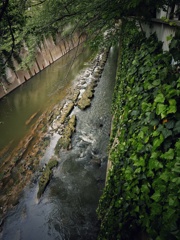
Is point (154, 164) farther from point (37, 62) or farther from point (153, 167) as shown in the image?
point (37, 62)

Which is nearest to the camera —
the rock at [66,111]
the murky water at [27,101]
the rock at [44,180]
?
the rock at [44,180]

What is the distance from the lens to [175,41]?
2.59 m

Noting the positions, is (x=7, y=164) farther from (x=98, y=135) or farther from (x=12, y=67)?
(x=12, y=67)

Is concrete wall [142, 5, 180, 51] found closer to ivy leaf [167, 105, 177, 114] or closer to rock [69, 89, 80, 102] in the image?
ivy leaf [167, 105, 177, 114]

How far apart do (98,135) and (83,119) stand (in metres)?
1.96

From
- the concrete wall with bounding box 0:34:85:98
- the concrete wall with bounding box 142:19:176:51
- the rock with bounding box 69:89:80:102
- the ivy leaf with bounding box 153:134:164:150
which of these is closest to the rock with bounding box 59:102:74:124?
the rock with bounding box 69:89:80:102

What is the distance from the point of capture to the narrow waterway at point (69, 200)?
5.96 m

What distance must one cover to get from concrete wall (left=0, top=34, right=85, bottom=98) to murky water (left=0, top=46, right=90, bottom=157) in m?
0.51

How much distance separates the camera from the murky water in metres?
11.0

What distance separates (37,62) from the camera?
19.4m

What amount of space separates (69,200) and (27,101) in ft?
32.6

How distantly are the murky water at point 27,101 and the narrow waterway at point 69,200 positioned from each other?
2978 mm

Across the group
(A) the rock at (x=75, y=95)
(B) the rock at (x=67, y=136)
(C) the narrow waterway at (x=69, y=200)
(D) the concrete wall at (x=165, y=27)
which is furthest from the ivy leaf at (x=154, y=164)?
(A) the rock at (x=75, y=95)

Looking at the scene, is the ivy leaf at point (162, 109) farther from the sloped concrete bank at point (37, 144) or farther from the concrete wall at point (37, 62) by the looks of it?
the concrete wall at point (37, 62)
